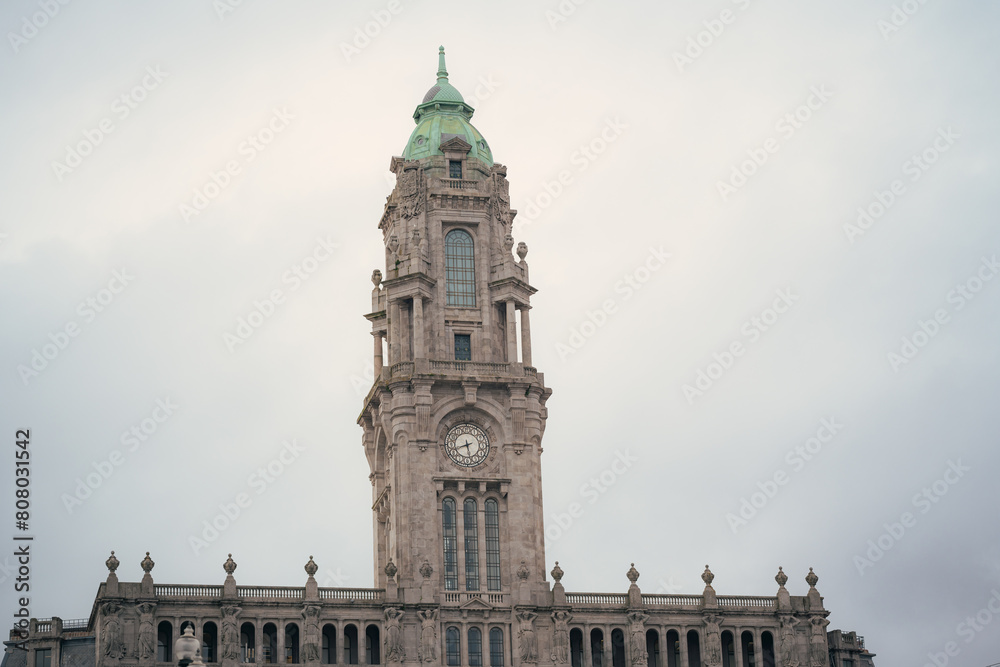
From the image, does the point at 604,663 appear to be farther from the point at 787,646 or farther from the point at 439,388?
the point at 439,388

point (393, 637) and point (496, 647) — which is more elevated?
point (393, 637)

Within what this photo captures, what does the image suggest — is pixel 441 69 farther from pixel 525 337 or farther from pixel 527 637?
pixel 527 637

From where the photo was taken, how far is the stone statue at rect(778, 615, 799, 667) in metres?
128

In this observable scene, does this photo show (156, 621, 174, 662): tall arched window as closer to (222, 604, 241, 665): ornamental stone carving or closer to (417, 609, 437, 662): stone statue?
(222, 604, 241, 665): ornamental stone carving

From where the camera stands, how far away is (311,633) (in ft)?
400

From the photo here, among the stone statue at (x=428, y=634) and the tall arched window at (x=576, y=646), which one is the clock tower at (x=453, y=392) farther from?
the tall arched window at (x=576, y=646)

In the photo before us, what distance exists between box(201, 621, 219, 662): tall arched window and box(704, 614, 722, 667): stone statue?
36.7 metres

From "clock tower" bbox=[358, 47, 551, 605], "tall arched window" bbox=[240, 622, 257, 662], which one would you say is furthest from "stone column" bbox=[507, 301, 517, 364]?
"tall arched window" bbox=[240, 622, 257, 662]

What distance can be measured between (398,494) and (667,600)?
22204 millimetres

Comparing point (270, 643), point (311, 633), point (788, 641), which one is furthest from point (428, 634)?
point (788, 641)

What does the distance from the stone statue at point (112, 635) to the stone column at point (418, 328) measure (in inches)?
1210

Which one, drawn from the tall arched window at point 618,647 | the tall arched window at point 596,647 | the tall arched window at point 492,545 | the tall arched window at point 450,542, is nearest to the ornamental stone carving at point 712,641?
the tall arched window at point 618,647

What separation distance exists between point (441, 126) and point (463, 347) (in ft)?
66.5

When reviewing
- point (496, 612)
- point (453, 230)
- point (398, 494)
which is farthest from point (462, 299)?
point (496, 612)
